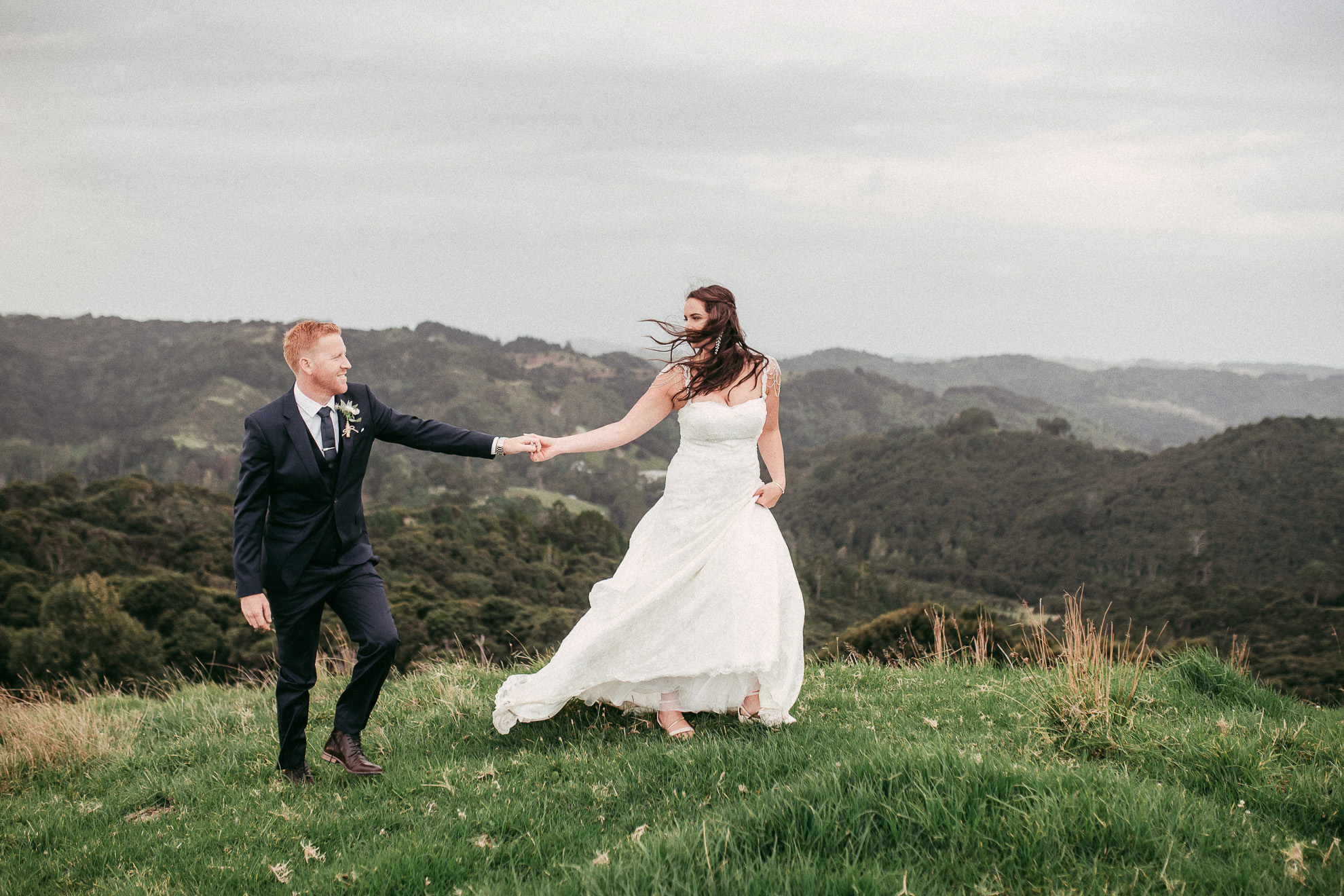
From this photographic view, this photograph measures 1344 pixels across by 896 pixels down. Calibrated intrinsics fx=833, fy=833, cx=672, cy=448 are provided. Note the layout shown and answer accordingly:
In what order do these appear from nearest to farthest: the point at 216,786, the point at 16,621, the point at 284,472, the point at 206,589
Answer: the point at 284,472 → the point at 216,786 → the point at 16,621 → the point at 206,589

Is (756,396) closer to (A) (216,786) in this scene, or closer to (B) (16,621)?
(A) (216,786)

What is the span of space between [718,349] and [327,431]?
2.33 metres

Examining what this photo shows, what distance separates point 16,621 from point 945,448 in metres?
153

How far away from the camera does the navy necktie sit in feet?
15.1

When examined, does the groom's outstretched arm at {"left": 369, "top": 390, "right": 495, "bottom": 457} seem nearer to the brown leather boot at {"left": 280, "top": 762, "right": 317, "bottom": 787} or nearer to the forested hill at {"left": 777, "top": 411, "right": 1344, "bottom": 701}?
the brown leather boot at {"left": 280, "top": 762, "right": 317, "bottom": 787}

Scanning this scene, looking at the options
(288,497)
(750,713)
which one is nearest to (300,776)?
(288,497)

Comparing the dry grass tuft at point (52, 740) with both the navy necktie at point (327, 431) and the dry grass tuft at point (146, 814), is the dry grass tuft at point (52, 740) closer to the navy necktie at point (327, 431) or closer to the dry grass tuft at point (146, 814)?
the dry grass tuft at point (146, 814)

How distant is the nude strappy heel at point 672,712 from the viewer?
192 inches

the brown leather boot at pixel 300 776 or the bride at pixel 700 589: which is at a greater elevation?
the bride at pixel 700 589

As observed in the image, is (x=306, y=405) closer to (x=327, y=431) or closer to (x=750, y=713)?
(x=327, y=431)

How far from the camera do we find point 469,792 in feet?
13.5

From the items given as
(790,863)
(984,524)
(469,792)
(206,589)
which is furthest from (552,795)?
(984,524)

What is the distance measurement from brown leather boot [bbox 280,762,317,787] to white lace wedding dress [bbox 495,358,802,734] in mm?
1067

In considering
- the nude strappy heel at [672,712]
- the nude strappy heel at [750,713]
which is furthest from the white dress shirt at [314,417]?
the nude strappy heel at [750,713]
